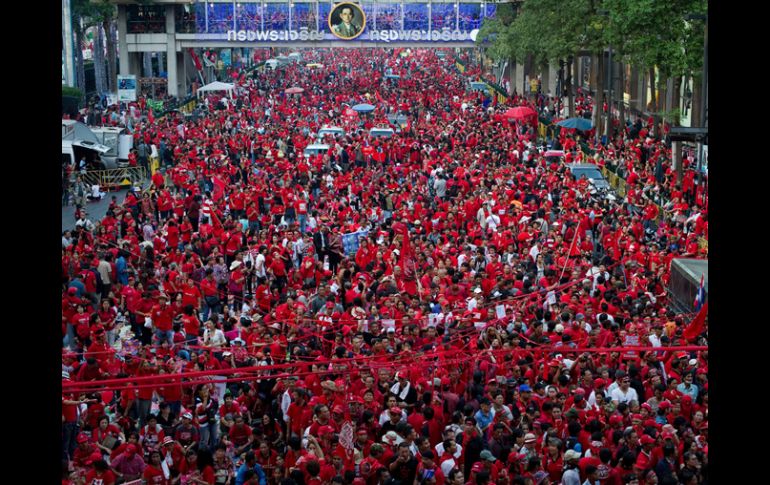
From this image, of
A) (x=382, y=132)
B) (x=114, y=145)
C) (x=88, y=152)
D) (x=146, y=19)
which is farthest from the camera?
(x=146, y=19)

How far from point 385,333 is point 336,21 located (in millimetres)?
51281

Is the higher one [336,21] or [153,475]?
[336,21]

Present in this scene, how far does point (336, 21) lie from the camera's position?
210 ft

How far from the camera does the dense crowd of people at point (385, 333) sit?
405 inches

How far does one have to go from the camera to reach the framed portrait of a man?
209ft

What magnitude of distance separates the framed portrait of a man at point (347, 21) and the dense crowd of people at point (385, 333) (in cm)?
→ 3457

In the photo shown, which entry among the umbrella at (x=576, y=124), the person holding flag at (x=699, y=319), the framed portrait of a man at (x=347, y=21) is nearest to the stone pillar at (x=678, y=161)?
the umbrella at (x=576, y=124)

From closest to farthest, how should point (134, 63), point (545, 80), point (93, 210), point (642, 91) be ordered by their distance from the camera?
point (93, 210)
point (642, 91)
point (134, 63)
point (545, 80)

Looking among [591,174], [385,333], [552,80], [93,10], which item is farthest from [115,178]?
[552,80]

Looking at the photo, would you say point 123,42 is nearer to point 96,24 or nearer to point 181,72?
point 96,24

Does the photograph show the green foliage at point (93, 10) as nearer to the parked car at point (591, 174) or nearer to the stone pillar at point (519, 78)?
the stone pillar at point (519, 78)

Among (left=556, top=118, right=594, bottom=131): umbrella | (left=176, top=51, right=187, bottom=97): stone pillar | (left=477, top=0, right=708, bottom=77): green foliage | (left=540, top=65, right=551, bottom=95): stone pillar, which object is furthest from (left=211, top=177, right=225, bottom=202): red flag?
(left=540, top=65, right=551, bottom=95): stone pillar

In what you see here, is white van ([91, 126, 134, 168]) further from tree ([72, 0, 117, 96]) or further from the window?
the window
